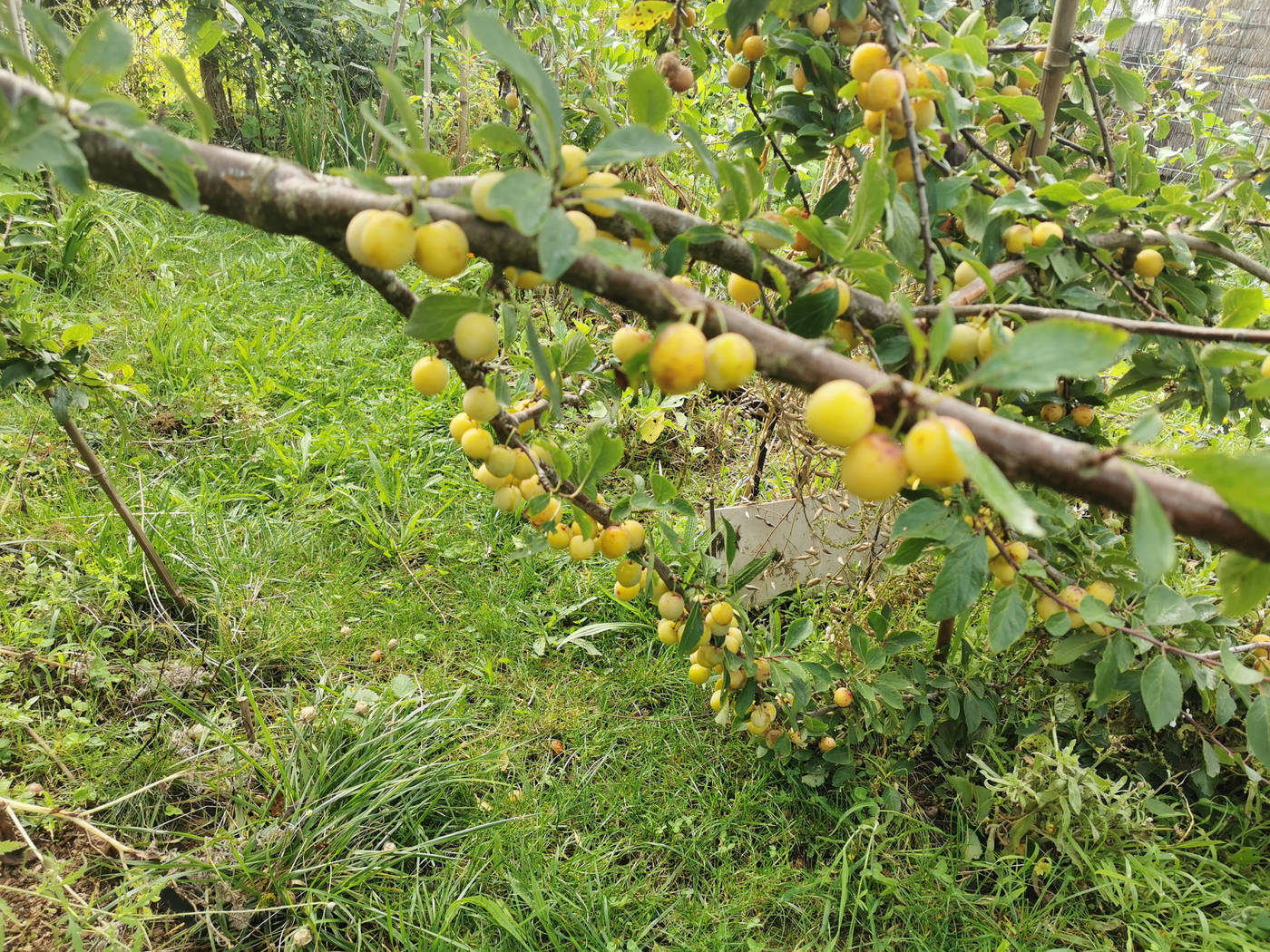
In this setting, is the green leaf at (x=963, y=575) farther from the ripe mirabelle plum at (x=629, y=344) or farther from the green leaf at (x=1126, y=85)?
the green leaf at (x=1126, y=85)

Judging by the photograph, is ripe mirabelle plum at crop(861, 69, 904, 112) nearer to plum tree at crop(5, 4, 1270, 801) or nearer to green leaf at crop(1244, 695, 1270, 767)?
plum tree at crop(5, 4, 1270, 801)

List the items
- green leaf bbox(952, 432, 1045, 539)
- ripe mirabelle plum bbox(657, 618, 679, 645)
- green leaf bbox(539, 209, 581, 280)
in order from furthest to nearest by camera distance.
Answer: ripe mirabelle plum bbox(657, 618, 679, 645) < green leaf bbox(539, 209, 581, 280) < green leaf bbox(952, 432, 1045, 539)

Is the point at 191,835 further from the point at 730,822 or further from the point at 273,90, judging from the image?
the point at 273,90

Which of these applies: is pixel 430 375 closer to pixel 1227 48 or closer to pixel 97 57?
pixel 97 57

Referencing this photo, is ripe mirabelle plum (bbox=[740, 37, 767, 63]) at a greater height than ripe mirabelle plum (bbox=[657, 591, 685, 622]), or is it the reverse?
ripe mirabelle plum (bbox=[740, 37, 767, 63])

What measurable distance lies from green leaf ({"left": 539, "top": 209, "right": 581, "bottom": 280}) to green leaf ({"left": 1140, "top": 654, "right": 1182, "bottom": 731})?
3.27 feet

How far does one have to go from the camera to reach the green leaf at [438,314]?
26.4 inches

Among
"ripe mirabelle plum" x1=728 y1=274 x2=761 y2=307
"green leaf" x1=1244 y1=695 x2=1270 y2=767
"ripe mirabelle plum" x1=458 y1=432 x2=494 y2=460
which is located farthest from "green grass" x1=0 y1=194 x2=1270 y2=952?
"ripe mirabelle plum" x1=728 y1=274 x2=761 y2=307

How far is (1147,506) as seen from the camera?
0.43 meters

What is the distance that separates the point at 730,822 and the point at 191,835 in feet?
3.15

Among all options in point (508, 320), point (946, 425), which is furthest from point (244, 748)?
point (946, 425)

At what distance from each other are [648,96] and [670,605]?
2.47ft

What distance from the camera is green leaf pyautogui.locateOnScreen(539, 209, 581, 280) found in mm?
513

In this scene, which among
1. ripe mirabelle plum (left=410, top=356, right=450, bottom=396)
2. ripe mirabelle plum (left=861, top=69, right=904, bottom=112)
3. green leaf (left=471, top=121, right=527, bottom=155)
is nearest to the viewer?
green leaf (left=471, top=121, right=527, bottom=155)
